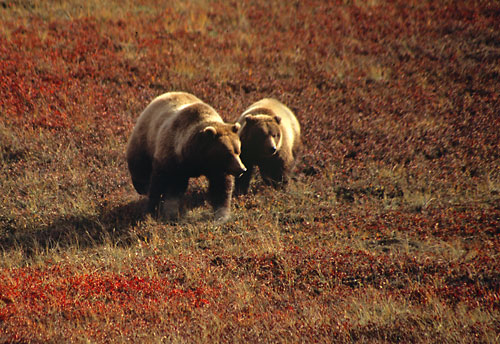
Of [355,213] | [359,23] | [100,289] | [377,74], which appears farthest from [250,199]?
[359,23]

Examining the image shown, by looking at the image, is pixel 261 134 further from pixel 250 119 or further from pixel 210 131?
pixel 210 131

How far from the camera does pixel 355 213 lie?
26.6ft

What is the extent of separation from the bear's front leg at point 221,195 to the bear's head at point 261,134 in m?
1.23

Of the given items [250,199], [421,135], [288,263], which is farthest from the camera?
[421,135]

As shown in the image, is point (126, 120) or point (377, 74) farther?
point (377, 74)

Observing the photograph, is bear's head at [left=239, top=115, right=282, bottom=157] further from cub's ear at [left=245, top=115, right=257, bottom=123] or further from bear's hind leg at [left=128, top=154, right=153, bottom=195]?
bear's hind leg at [left=128, top=154, right=153, bottom=195]

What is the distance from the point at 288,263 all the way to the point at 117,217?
360cm

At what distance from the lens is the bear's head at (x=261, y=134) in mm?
9094

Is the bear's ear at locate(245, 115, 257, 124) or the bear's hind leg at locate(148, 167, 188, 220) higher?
the bear's ear at locate(245, 115, 257, 124)

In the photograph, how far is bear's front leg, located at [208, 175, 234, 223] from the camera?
8195 millimetres

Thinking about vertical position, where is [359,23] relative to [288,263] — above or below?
above

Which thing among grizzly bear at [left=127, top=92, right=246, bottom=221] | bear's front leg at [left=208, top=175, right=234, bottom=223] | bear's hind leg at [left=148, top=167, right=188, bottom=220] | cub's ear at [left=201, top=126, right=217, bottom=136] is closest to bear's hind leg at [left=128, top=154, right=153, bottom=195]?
grizzly bear at [left=127, top=92, right=246, bottom=221]

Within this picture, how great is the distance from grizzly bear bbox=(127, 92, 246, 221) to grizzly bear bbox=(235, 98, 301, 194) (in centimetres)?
109

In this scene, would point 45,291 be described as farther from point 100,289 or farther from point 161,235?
point 161,235
